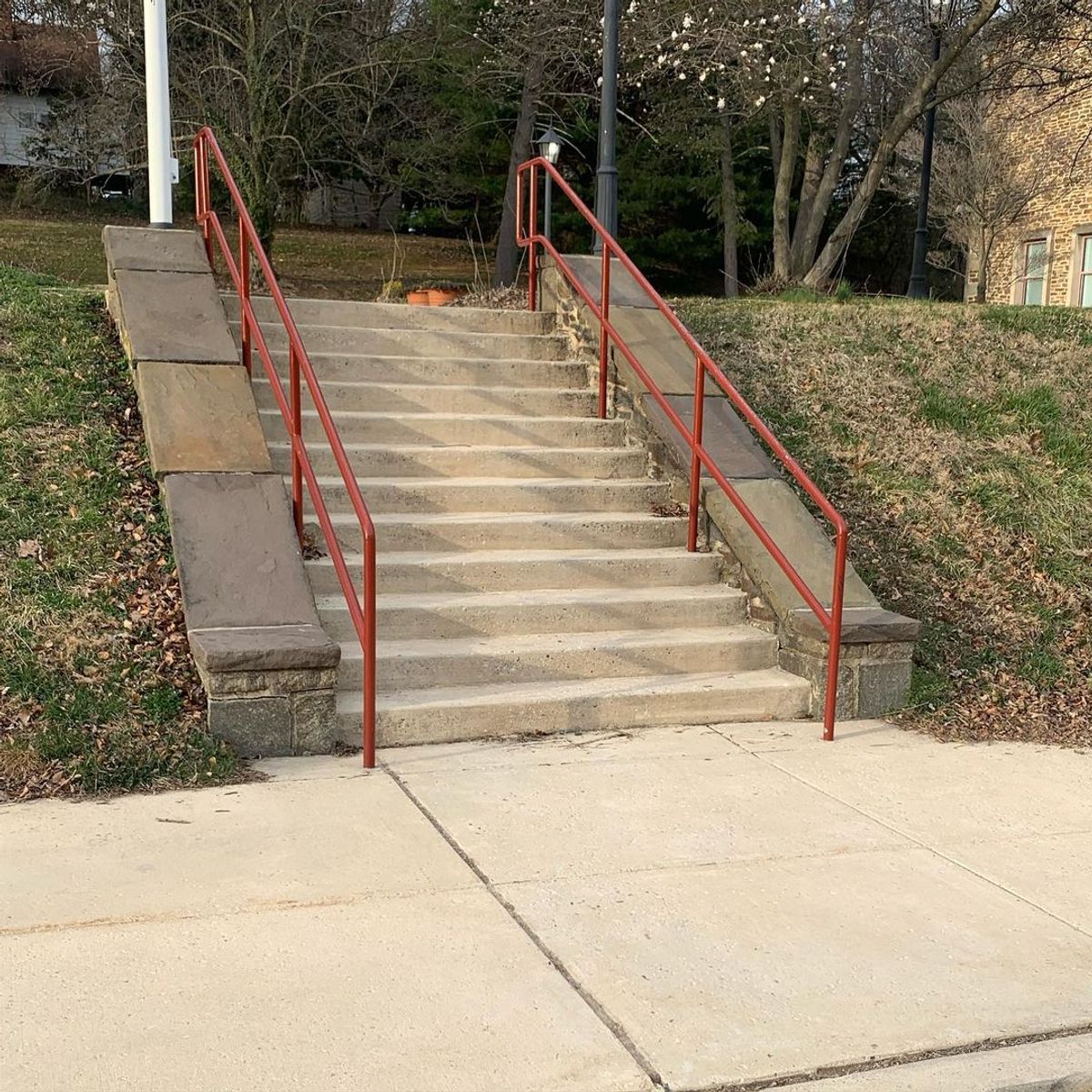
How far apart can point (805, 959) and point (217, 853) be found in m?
1.95

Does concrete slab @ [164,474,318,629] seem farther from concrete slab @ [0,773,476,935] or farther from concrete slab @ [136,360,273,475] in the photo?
concrete slab @ [0,773,476,935]

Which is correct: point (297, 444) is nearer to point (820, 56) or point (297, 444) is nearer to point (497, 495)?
point (497, 495)

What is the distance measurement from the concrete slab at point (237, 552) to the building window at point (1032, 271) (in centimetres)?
2277

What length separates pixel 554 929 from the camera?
141 inches

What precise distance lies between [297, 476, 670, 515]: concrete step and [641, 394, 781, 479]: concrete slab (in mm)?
313

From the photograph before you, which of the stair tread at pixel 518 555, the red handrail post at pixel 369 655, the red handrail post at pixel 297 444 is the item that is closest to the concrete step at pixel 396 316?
the red handrail post at pixel 297 444

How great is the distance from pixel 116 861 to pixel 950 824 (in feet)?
9.95

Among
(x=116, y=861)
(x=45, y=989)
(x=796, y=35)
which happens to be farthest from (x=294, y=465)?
(x=796, y=35)

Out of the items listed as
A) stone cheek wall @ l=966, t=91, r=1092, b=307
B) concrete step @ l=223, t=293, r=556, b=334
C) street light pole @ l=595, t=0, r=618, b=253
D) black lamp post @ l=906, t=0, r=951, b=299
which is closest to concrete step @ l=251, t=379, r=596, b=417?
concrete step @ l=223, t=293, r=556, b=334

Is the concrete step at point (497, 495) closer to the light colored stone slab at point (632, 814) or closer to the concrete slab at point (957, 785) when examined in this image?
the light colored stone slab at point (632, 814)

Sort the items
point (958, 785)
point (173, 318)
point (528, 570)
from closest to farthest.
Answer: point (958, 785) < point (528, 570) < point (173, 318)

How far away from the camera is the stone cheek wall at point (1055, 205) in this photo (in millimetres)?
22594

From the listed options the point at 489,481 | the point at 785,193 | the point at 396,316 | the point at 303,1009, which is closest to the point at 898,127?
the point at 785,193

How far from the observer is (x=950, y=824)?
4.59 m
